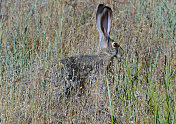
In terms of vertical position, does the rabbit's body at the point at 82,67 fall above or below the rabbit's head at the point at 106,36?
below

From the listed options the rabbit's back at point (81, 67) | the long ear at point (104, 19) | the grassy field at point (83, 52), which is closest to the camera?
the grassy field at point (83, 52)

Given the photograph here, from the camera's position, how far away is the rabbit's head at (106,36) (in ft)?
13.6

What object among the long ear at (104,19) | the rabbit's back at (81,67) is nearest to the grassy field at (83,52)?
the rabbit's back at (81,67)

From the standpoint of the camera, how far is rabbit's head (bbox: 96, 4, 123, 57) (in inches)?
163

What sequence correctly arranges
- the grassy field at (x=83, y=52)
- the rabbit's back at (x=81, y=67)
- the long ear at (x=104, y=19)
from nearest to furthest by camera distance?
the grassy field at (x=83, y=52)
the rabbit's back at (x=81, y=67)
the long ear at (x=104, y=19)

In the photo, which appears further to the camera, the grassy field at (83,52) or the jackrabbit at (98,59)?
the jackrabbit at (98,59)

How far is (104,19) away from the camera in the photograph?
4.20 m

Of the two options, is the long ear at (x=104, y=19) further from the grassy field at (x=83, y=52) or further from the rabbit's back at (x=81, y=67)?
the rabbit's back at (x=81, y=67)

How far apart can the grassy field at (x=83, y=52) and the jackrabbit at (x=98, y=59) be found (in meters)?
0.15

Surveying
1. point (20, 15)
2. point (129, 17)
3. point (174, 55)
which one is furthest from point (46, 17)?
point (174, 55)

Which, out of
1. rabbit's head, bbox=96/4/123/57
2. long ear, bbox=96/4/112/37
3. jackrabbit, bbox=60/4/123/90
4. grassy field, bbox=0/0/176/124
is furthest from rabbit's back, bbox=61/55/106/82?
long ear, bbox=96/4/112/37

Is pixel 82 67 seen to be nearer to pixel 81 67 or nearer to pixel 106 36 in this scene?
pixel 81 67

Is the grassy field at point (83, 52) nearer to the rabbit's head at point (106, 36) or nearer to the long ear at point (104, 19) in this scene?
the rabbit's head at point (106, 36)

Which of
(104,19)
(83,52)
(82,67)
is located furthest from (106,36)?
(82,67)
